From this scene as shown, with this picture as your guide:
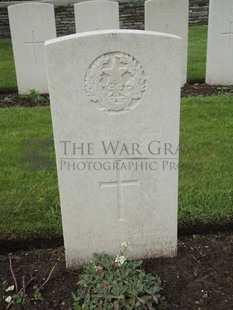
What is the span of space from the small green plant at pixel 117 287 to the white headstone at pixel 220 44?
4820 mm

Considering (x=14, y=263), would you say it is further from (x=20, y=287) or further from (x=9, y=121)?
(x=9, y=121)

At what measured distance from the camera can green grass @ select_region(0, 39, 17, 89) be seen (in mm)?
6953

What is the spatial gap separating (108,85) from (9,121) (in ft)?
10.7

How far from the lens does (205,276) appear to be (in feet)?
8.12

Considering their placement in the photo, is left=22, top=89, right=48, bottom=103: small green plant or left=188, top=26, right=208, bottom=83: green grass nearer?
left=22, top=89, right=48, bottom=103: small green plant

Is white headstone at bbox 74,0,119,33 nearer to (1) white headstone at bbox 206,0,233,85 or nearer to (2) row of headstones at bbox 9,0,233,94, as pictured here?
(2) row of headstones at bbox 9,0,233,94

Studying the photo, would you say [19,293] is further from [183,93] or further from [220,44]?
[220,44]

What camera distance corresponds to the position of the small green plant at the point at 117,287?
2.16m

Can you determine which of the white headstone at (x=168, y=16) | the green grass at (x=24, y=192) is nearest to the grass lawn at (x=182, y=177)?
the green grass at (x=24, y=192)

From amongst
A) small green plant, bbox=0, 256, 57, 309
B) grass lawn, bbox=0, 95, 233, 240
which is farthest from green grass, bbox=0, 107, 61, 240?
small green plant, bbox=0, 256, 57, 309

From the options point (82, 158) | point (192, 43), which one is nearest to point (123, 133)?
point (82, 158)

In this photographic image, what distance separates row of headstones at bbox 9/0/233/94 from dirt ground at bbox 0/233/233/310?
4263mm

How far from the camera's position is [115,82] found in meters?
2.10

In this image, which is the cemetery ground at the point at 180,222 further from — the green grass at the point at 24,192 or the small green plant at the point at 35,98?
the small green plant at the point at 35,98
